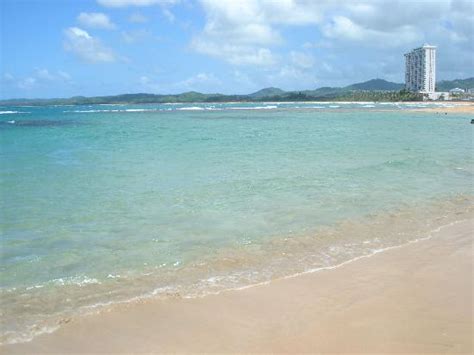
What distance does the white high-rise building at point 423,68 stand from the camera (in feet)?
A: 582

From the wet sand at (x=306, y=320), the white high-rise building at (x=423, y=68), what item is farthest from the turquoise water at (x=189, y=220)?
the white high-rise building at (x=423, y=68)

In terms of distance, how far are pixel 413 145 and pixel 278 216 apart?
17.5 meters

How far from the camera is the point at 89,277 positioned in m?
6.35

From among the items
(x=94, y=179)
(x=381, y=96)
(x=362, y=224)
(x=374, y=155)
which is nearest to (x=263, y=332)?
(x=362, y=224)

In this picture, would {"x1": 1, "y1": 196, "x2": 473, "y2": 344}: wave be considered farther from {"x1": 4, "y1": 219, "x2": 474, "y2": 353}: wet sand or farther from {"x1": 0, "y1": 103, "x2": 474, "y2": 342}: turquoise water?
{"x1": 4, "y1": 219, "x2": 474, "y2": 353}: wet sand

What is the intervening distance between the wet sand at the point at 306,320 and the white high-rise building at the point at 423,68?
187 metres

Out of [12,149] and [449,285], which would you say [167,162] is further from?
[449,285]

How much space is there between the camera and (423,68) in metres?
179

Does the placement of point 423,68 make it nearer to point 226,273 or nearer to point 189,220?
point 189,220

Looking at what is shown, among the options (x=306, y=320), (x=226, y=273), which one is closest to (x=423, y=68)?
(x=226, y=273)

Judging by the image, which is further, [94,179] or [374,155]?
[374,155]

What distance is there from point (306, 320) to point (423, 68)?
193244 mm

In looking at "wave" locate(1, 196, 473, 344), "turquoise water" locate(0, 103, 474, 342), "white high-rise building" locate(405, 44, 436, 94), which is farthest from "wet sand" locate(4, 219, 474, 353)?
"white high-rise building" locate(405, 44, 436, 94)

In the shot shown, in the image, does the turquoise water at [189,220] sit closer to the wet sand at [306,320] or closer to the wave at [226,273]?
the wave at [226,273]
